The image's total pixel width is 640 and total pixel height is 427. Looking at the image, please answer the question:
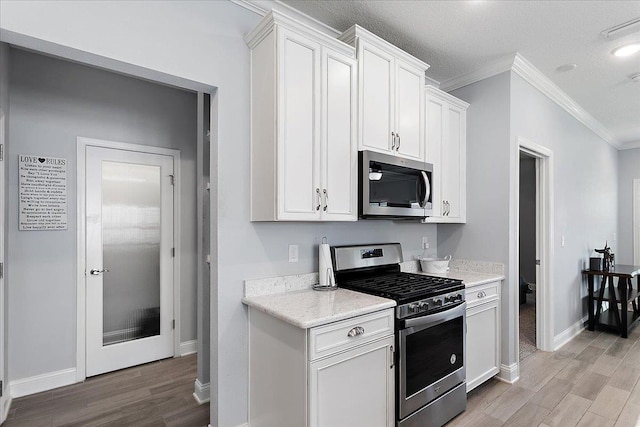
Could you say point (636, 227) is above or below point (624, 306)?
above

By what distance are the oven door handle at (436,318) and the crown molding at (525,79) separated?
6.97 ft

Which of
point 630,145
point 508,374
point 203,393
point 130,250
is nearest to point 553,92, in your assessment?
point 508,374

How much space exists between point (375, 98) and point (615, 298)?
4.13 metres

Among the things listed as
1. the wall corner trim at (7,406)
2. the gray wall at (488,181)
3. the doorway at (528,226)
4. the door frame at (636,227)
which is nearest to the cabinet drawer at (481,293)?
the gray wall at (488,181)

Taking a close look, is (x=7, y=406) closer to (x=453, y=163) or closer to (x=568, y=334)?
(x=453, y=163)

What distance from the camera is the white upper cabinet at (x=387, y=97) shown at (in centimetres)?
231

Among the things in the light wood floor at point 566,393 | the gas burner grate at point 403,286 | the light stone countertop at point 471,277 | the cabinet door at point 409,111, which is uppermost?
the cabinet door at point 409,111

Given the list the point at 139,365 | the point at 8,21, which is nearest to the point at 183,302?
the point at 139,365

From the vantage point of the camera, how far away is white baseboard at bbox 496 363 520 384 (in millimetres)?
2917

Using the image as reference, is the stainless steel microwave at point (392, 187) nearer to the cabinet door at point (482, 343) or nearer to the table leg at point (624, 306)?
the cabinet door at point (482, 343)

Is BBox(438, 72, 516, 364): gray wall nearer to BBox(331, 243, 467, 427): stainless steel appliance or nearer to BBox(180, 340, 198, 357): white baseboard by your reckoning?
BBox(331, 243, 467, 427): stainless steel appliance

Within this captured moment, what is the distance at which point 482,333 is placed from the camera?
274 centimetres

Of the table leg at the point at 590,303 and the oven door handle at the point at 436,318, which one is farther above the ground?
the oven door handle at the point at 436,318

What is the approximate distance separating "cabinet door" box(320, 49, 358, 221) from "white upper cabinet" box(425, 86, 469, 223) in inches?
35.6
